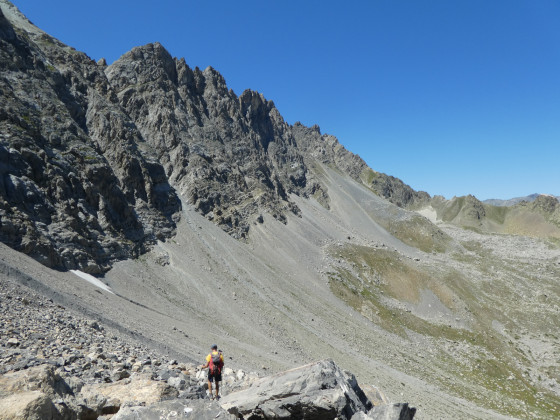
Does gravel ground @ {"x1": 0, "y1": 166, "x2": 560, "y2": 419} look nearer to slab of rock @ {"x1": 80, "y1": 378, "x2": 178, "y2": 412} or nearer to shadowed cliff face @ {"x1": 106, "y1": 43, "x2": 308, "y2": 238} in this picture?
shadowed cliff face @ {"x1": 106, "y1": 43, "x2": 308, "y2": 238}

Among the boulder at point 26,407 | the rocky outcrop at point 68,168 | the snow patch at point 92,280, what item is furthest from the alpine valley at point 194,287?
the snow patch at point 92,280

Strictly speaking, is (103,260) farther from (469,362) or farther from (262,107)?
(262,107)

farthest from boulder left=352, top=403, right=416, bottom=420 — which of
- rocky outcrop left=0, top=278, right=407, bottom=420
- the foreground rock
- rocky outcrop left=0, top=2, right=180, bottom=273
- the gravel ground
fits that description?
rocky outcrop left=0, top=2, right=180, bottom=273

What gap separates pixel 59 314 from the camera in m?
22.9

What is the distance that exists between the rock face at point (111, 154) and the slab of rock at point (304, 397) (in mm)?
40517

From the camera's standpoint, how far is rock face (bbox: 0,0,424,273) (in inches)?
1844

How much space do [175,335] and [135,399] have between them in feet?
86.9

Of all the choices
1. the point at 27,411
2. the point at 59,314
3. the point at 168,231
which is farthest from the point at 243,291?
the point at 27,411

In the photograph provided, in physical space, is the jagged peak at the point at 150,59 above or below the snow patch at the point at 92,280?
above

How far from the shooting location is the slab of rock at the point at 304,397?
10602 millimetres

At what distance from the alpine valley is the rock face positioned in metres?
0.41

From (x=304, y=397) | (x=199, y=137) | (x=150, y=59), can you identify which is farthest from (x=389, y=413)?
(x=150, y=59)

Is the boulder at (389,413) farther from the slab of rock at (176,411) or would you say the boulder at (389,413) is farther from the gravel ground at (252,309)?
the gravel ground at (252,309)

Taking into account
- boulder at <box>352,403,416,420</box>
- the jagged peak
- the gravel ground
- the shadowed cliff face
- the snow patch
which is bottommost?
the snow patch
